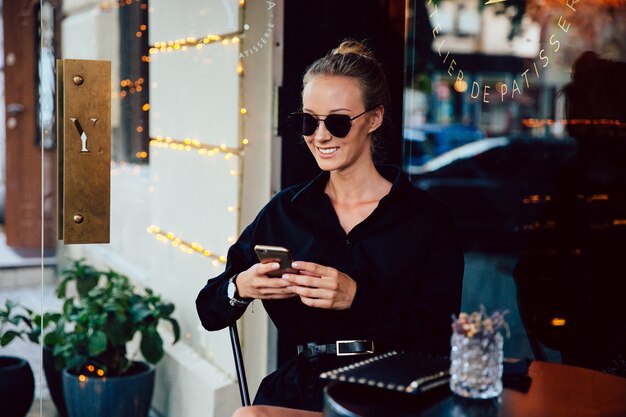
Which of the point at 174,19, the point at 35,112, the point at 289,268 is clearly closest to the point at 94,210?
the point at 174,19

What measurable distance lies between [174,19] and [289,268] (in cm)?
147

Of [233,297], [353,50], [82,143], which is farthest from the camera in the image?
[82,143]

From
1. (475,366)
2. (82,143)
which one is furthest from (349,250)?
(82,143)

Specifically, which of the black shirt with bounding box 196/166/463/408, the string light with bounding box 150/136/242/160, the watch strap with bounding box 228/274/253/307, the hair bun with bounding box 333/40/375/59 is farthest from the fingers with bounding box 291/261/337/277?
the string light with bounding box 150/136/242/160

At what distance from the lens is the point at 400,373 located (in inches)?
73.1

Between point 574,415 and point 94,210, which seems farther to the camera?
point 94,210

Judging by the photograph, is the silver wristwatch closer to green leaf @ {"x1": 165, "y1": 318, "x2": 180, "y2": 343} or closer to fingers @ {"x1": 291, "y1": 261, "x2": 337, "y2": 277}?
fingers @ {"x1": 291, "y1": 261, "x2": 337, "y2": 277}

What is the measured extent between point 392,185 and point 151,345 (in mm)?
1545

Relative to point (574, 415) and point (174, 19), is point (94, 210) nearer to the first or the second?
point (174, 19)

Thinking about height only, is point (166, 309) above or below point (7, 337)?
above

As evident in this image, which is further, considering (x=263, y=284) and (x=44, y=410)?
(x=44, y=410)

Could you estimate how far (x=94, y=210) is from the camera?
299cm

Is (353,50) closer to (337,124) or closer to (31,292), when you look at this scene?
(337,124)

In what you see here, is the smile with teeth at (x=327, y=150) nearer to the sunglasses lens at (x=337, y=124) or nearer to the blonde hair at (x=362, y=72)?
the sunglasses lens at (x=337, y=124)
